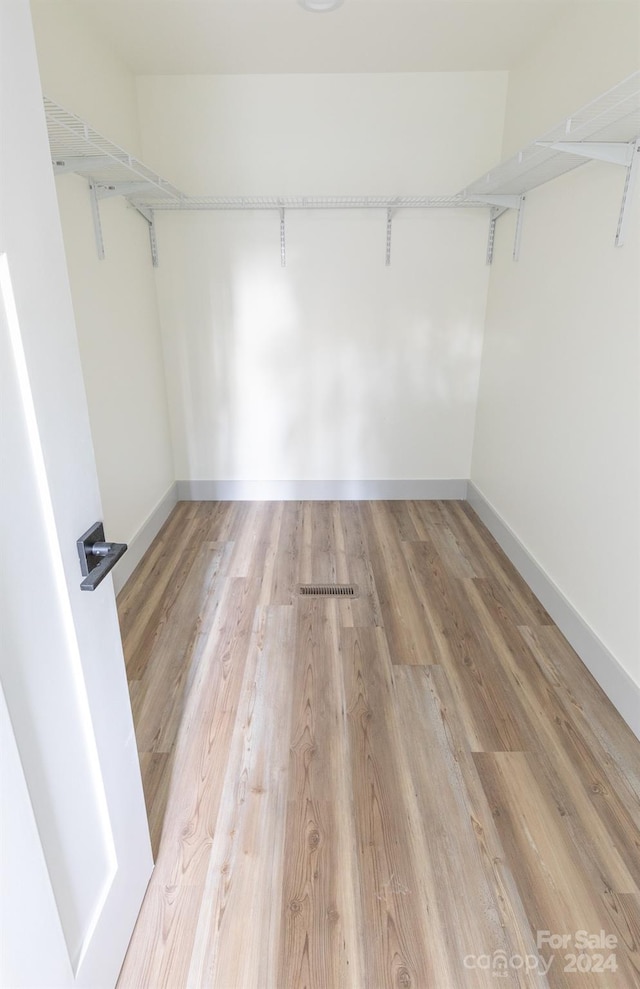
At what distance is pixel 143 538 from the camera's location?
9.88 ft

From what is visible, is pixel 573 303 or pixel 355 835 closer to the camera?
pixel 355 835

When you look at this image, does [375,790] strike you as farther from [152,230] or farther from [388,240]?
[152,230]

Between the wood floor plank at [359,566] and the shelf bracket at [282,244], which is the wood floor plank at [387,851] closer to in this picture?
the wood floor plank at [359,566]

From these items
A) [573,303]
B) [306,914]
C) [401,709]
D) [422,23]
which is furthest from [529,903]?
[422,23]

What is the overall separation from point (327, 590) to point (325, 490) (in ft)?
4.14

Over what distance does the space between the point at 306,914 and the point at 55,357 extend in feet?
4.57

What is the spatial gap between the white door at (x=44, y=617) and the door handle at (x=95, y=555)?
0.02 m

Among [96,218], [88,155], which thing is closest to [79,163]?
[88,155]

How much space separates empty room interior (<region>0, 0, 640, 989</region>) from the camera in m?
1.23

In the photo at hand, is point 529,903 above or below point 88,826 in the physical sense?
below

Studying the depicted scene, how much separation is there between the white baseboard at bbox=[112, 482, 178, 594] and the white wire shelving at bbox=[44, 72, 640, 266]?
1.51m

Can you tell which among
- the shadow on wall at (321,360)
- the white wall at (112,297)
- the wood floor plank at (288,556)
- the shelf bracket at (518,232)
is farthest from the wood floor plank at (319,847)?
the shelf bracket at (518,232)

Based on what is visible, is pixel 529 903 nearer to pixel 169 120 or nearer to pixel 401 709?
pixel 401 709

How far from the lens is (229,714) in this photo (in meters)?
1.83
